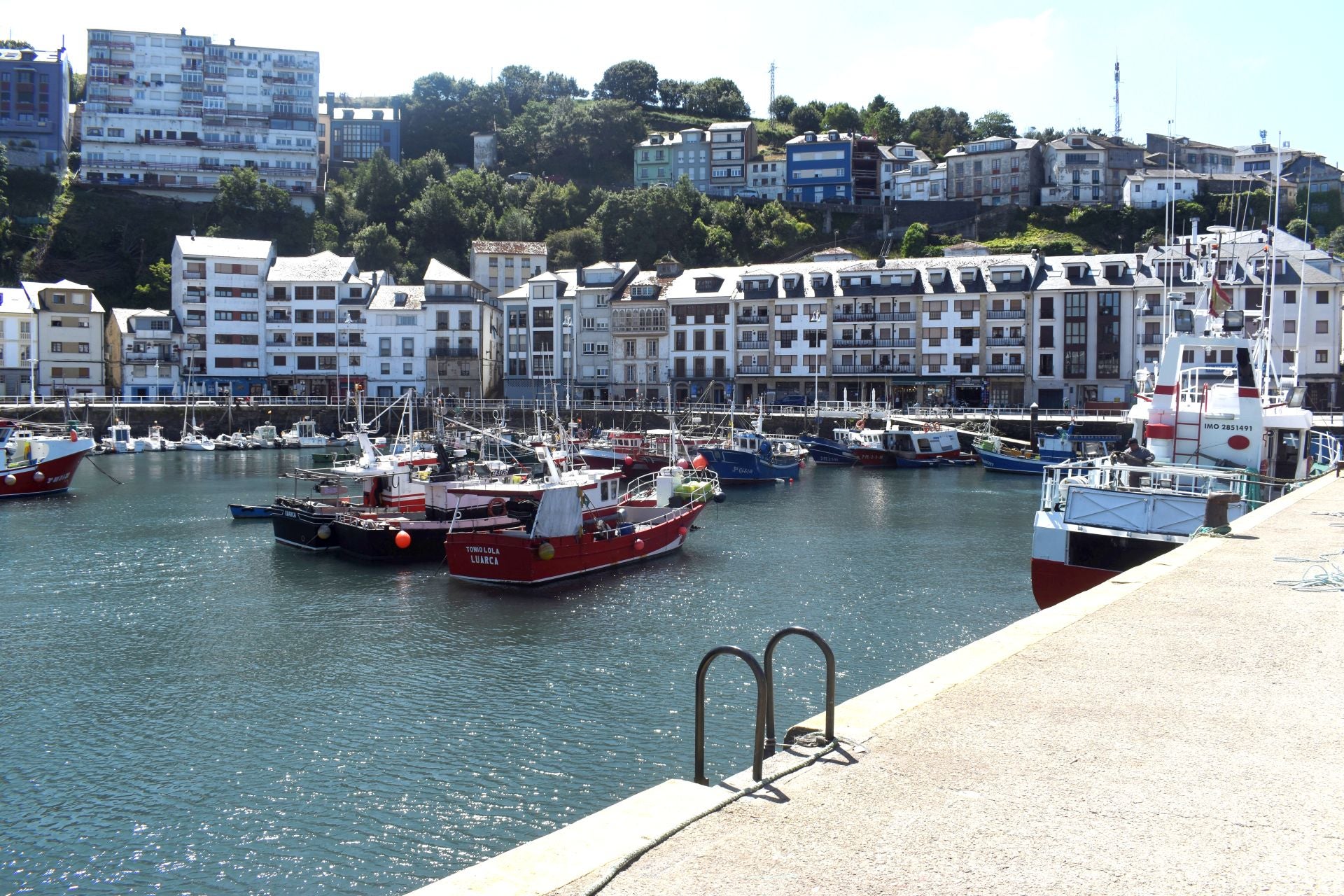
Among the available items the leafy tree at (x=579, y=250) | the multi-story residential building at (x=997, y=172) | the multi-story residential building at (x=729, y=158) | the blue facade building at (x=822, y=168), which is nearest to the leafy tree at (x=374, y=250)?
the leafy tree at (x=579, y=250)

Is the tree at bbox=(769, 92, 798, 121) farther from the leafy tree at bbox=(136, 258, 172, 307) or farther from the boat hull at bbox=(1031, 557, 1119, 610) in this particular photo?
the boat hull at bbox=(1031, 557, 1119, 610)

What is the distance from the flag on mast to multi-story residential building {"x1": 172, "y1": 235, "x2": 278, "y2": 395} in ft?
259

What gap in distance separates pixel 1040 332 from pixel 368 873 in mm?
A: 74563

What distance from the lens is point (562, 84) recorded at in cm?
15262

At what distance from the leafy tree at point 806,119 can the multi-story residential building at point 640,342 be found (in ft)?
203

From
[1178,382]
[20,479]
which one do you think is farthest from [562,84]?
[1178,382]

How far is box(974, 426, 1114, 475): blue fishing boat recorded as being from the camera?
2501 inches

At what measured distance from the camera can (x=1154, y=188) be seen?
344 feet

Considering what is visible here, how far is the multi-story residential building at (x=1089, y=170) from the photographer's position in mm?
111375

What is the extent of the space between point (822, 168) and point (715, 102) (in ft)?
126

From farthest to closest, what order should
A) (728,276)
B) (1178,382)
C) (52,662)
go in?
1. (728,276)
2. (1178,382)
3. (52,662)

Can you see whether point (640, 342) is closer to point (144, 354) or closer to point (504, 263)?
point (504, 263)

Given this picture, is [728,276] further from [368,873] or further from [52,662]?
[368,873]

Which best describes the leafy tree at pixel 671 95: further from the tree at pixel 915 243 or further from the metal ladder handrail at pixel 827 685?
the metal ladder handrail at pixel 827 685
